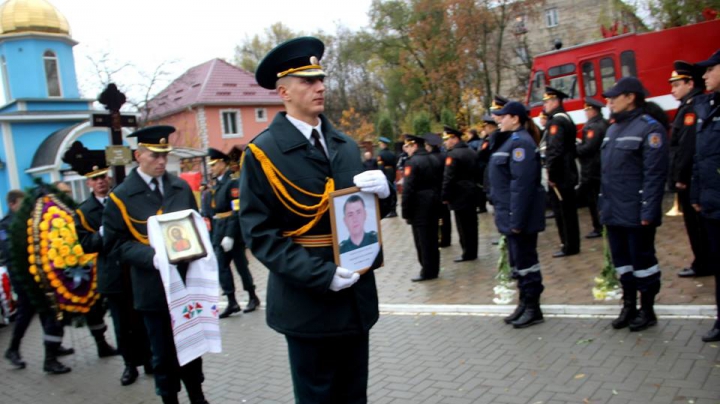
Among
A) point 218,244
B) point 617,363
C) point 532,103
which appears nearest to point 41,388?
point 218,244

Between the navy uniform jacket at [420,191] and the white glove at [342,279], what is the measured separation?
19.6 ft

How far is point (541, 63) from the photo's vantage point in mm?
14664

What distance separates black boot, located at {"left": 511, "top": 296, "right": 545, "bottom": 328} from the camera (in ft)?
19.8

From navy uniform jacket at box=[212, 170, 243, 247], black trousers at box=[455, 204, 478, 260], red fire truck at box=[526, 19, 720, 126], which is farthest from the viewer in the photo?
red fire truck at box=[526, 19, 720, 126]

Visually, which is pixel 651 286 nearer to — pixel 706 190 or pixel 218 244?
pixel 706 190

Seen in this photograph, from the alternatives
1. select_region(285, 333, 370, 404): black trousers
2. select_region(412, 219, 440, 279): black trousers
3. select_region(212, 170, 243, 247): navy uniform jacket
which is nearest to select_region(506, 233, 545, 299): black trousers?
select_region(412, 219, 440, 279): black trousers

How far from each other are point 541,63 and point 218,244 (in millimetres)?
9974

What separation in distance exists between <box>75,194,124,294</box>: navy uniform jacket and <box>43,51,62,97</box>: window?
23.9m

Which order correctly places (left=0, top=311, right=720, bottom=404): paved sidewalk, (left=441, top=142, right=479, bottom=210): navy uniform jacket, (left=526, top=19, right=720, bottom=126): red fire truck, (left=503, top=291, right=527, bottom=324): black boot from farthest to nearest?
1. (left=526, top=19, right=720, bottom=126): red fire truck
2. (left=441, top=142, right=479, bottom=210): navy uniform jacket
3. (left=503, top=291, right=527, bottom=324): black boot
4. (left=0, top=311, right=720, bottom=404): paved sidewalk

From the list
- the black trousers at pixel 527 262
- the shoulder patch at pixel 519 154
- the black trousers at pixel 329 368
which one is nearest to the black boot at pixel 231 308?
the black trousers at pixel 527 262

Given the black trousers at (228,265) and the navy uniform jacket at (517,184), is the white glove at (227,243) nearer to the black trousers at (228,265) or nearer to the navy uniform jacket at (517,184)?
the black trousers at (228,265)

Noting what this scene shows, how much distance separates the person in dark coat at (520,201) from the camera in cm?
590

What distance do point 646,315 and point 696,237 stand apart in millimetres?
2022

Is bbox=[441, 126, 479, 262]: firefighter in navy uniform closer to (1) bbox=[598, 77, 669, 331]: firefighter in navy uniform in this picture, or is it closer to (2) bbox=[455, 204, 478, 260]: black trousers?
(2) bbox=[455, 204, 478, 260]: black trousers
